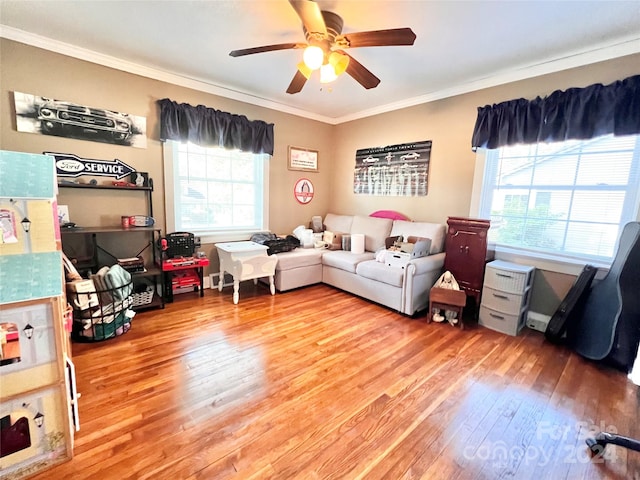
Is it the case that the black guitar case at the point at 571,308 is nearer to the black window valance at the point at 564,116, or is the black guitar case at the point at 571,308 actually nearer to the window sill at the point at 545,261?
the window sill at the point at 545,261

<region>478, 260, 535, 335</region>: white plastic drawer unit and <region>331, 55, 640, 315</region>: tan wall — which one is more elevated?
<region>331, 55, 640, 315</region>: tan wall

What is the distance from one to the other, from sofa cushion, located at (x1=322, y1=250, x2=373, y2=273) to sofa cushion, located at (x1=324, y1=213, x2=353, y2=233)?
48 centimetres

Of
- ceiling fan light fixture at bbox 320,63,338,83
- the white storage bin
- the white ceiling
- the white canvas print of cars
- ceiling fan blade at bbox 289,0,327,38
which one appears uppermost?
the white ceiling

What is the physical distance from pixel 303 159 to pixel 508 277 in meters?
3.17

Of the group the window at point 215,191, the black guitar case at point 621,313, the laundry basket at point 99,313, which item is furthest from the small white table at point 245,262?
the black guitar case at point 621,313

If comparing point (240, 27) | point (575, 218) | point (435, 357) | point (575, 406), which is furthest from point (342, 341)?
point (240, 27)

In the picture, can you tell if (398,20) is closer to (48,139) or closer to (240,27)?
(240,27)

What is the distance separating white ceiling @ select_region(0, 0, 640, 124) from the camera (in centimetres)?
191

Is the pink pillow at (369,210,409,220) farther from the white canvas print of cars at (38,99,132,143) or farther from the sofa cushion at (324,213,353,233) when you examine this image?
the white canvas print of cars at (38,99,132,143)

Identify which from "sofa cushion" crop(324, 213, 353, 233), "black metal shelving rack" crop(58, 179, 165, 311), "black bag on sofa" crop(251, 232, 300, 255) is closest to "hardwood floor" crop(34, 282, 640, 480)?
"black metal shelving rack" crop(58, 179, 165, 311)

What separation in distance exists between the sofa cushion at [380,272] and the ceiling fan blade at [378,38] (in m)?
2.00

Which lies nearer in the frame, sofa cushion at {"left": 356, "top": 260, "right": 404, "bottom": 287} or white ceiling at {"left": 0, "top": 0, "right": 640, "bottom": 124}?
white ceiling at {"left": 0, "top": 0, "right": 640, "bottom": 124}

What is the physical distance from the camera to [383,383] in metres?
1.90

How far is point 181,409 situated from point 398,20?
296 cm
